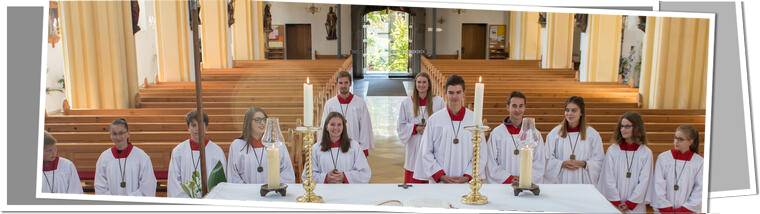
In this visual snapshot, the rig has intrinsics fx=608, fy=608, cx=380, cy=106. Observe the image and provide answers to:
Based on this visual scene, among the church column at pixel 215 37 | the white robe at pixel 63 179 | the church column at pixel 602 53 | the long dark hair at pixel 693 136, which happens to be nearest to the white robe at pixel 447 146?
the long dark hair at pixel 693 136

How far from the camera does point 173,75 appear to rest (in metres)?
9.14

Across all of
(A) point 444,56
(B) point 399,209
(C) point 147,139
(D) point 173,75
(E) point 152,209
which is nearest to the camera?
(B) point 399,209

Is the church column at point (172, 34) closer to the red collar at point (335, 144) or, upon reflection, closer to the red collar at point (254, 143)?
the red collar at point (254, 143)

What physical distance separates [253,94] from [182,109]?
166 cm

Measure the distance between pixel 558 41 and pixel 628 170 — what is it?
11.9 meters

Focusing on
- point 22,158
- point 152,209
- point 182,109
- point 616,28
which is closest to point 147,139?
point 182,109

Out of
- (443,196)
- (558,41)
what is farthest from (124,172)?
(558,41)

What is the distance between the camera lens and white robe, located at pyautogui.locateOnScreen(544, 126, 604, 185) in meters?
3.87

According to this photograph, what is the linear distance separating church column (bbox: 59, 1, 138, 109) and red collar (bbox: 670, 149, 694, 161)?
4400mm

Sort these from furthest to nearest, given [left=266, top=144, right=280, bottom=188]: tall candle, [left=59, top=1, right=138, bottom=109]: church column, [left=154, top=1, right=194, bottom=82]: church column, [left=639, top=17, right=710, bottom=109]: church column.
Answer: [left=154, top=1, right=194, bottom=82]: church column → [left=59, top=1, right=138, bottom=109]: church column → [left=639, top=17, right=710, bottom=109]: church column → [left=266, top=144, right=280, bottom=188]: tall candle

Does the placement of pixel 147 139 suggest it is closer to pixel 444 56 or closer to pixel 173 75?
pixel 173 75

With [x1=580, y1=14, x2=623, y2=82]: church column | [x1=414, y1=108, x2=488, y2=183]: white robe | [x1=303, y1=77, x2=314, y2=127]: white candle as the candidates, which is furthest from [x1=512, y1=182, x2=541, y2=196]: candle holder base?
[x1=580, y1=14, x2=623, y2=82]: church column

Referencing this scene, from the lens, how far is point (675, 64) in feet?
16.0

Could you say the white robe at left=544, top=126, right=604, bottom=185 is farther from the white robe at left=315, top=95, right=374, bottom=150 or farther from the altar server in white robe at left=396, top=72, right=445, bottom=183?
the white robe at left=315, top=95, right=374, bottom=150
